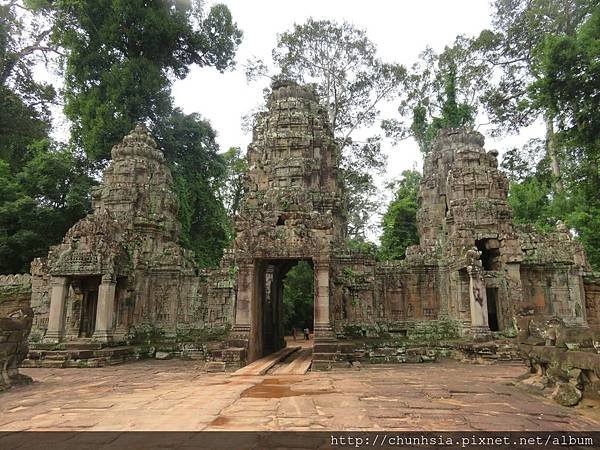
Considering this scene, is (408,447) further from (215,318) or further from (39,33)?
(39,33)

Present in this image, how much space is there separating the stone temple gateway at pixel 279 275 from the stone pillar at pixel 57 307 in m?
0.03

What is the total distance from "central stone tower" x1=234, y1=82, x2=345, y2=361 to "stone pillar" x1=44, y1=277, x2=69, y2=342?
5.96 metres

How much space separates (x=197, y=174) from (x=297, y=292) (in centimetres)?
971

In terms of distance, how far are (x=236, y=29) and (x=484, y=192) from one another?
850 inches

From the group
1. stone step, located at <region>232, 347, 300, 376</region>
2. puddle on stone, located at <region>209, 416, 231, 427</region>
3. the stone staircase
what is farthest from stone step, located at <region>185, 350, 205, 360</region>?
puddle on stone, located at <region>209, 416, 231, 427</region>

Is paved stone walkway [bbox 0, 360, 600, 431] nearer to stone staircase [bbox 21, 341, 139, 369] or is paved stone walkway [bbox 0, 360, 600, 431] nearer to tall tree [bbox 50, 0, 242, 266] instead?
stone staircase [bbox 21, 341, 139, 369]

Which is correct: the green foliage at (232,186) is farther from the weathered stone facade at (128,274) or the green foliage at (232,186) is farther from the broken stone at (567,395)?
the broken stone at (567,395)

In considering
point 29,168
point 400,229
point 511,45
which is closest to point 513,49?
point 511,45

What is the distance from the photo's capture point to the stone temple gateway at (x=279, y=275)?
1135 cm

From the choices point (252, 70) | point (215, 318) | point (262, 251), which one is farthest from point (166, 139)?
point (262, 251)

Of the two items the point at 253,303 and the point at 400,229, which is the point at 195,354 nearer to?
the point at 253,303

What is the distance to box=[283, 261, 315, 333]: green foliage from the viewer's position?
2427 cm

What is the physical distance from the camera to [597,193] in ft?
37.6

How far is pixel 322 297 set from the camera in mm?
10500
